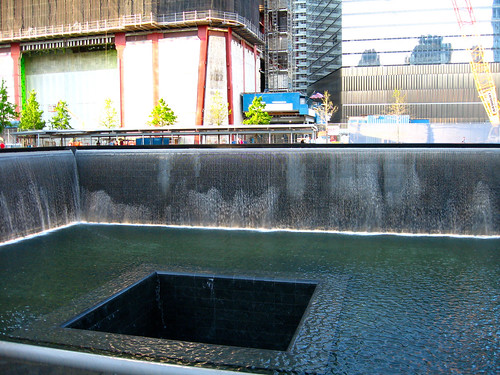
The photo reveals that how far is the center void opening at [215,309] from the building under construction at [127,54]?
3896cm

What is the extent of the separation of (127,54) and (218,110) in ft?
35.7

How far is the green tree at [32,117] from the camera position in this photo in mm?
50281

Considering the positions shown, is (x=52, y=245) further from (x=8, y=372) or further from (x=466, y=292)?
(x=8, y=372)

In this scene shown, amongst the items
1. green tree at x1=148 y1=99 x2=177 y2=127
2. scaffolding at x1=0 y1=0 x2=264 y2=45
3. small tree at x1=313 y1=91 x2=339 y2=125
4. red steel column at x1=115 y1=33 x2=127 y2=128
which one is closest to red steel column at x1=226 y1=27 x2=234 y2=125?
scaffolding at x1=0 y1=0 x2=264 y2=45

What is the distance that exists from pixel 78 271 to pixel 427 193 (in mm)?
10972

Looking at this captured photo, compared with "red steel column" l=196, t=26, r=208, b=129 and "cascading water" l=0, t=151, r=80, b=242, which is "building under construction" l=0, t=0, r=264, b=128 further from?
"cascading water" l=0, t=151, r=80, b=242

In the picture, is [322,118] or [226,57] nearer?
[226,57]

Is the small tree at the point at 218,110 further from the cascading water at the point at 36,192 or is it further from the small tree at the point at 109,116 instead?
the cascading water at the point at 36,192

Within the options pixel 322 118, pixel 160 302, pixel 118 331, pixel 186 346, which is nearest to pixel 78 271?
pixel 160 302

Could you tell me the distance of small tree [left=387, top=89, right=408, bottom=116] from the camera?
224ft

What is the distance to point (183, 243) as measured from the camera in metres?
15.3

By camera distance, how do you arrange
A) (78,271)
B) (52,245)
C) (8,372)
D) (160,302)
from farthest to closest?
(52,245) < (78,271) < (160,302) < (8,372)

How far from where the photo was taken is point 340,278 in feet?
33.1

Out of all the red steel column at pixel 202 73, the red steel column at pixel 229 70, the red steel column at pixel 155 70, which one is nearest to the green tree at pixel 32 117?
the red steel column at pixel 155 70
